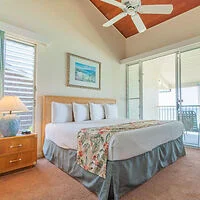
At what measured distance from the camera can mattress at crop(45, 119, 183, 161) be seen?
160 centimetres

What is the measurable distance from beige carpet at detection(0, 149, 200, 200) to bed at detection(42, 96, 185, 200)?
9cm

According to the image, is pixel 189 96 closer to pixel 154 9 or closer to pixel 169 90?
pixel 169 90

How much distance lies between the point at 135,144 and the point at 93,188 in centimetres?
69

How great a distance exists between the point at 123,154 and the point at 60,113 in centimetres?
184

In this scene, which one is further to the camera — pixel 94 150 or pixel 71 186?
pixel 71 186

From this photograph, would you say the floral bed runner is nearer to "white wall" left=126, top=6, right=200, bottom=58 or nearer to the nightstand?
the nightstand

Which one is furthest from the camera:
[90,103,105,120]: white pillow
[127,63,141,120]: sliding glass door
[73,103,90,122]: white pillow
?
[127,63,141,120]: sliding glass door

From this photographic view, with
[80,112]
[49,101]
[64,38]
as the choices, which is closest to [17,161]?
[49,101]

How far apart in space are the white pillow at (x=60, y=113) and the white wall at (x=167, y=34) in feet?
9.92

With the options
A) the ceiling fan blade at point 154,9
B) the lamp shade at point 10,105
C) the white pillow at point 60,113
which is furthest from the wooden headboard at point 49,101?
the ceiling fan blade at point 154,9

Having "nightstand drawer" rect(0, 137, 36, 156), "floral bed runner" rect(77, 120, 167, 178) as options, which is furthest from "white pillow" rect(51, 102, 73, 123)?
"floral bed runner" rect(77, 120, 167, 178)

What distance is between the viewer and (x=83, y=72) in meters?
3.97

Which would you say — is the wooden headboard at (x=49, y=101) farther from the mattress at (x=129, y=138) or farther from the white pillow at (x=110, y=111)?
the white pillow at (x=110, y=111)

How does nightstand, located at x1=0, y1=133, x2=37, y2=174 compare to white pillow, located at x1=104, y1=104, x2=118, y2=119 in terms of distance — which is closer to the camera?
nightstand, located at x1=0, y1=133, x2=37, y2=174
